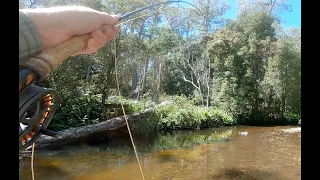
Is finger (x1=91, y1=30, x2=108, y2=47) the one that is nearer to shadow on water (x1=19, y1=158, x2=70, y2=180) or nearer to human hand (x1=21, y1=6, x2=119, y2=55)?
human hand (x1=21, y1=6, x2=119, y2=55)

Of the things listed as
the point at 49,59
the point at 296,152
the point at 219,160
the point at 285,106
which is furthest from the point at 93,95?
the point at 285,106

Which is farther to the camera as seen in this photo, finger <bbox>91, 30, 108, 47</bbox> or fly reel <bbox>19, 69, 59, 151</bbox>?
finger <bbox>91, 30, 108, 47</bbox>

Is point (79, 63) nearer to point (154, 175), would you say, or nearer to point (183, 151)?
point (183, 151)

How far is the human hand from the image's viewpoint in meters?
0.71

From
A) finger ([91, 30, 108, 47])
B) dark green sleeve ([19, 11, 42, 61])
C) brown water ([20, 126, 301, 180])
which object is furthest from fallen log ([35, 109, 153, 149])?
dark green sleeve ([19, 11, 42, 61])

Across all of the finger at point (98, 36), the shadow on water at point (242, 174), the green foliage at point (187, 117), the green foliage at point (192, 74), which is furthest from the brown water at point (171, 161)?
the finger at point (98, 36)

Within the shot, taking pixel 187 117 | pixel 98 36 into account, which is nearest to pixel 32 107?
pixel 98 36

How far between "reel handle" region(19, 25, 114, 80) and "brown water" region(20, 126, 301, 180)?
4711mm

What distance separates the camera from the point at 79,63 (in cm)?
965

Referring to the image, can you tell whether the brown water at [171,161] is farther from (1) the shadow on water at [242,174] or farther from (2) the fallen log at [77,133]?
(2) the fallen log at [77,133]

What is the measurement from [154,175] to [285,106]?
1291 cm

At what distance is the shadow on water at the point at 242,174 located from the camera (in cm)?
552

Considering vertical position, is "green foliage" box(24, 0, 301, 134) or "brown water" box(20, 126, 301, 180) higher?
"green foliage" box(24, 0, 301, 134)

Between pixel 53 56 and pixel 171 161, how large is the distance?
6.04m
